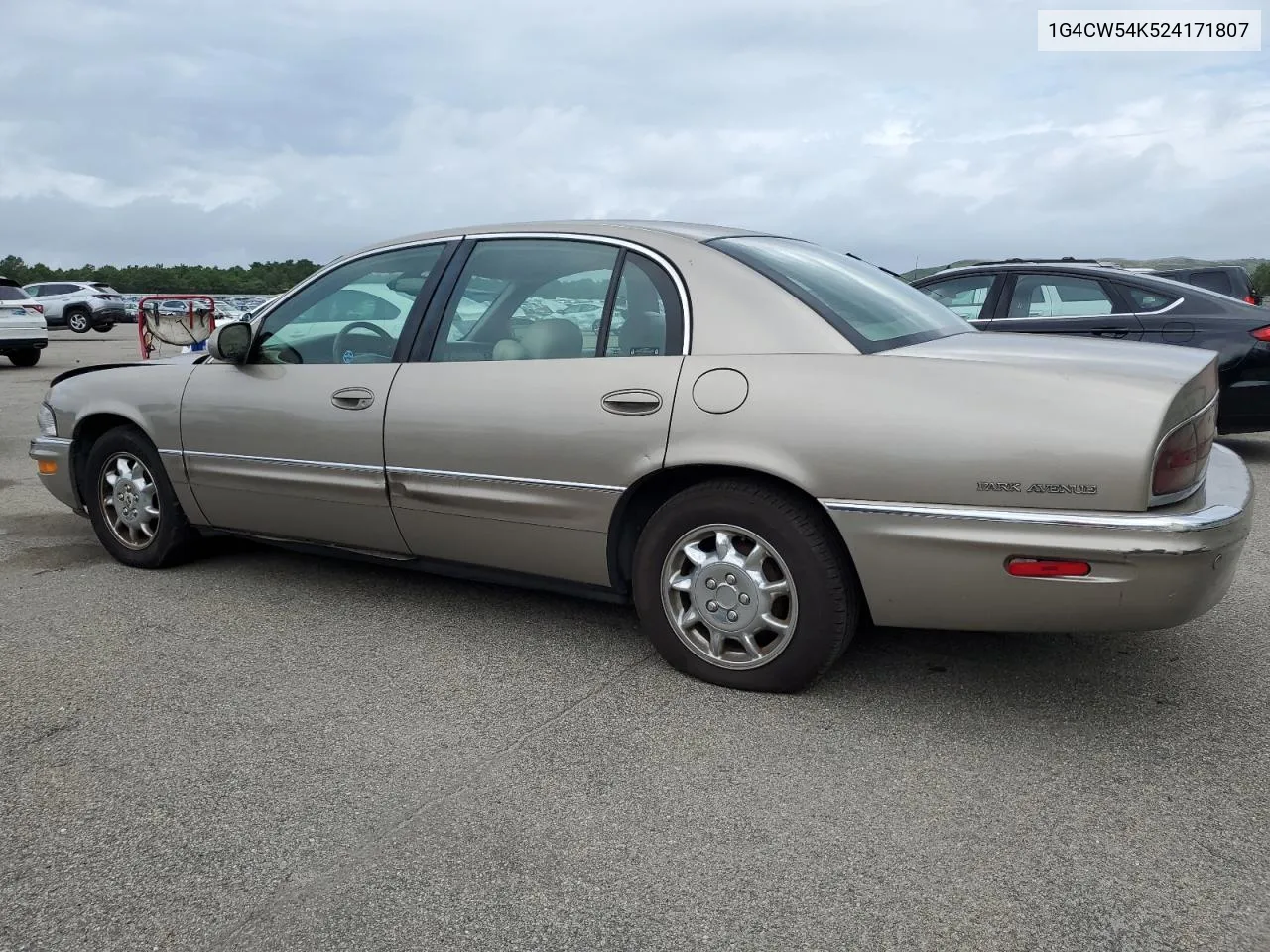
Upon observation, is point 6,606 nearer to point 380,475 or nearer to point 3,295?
point 380,475

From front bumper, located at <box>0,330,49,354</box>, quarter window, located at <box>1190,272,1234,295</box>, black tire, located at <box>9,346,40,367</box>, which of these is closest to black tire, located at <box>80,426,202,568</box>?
quarter window, located at <box>1190,272,1234,295</box>

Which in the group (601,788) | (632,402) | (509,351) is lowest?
(601,788)

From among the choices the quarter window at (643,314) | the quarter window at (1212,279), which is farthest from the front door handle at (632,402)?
the quarter window at (1212,279)

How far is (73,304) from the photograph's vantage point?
94.6 ft

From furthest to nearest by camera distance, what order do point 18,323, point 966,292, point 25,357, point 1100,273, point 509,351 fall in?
point 25,357, point 18,323, point 966,292, point 1100,273, point 509,351

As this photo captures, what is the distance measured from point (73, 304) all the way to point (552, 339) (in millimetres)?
29763

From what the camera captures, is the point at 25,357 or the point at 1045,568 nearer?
the point at 1045,568

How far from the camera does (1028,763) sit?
111 inches

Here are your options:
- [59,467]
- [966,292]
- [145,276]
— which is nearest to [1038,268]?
[966,292]

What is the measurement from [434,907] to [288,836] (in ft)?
1.61

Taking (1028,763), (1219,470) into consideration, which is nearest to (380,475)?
(1028,763)

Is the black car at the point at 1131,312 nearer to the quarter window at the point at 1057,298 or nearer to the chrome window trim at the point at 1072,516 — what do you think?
the quarter window at the point at 1057,298

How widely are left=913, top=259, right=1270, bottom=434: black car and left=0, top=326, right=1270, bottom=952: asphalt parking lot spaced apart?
355 cm

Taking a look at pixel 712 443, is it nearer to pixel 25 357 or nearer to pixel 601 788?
pixel 601 788
